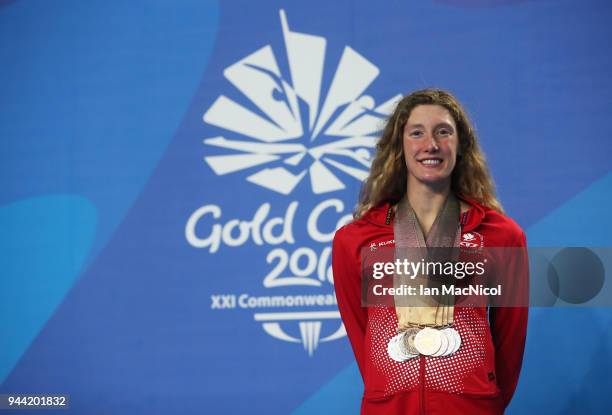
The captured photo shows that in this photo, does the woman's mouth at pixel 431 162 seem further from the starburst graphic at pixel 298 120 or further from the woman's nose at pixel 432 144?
the starburst graphic at pixel 298 120

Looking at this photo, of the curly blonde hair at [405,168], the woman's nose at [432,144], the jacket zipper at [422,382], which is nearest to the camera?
the jacket zipper at [422,382]

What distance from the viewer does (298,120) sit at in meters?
3.38

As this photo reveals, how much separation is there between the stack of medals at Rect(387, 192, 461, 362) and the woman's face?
0.37ft

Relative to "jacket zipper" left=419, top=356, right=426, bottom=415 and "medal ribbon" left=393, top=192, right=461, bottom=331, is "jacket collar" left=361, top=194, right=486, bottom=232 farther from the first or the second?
"jacket zipper" left=419, top=356, right=426, bottom=415

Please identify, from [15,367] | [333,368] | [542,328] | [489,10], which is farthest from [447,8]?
[15,367]

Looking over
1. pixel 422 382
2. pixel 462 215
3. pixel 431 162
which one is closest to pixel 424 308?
pixel 422 382

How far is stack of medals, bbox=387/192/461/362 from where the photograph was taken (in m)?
2.01

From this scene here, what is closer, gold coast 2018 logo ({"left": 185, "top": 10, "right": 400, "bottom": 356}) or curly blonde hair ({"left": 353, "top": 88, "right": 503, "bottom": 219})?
curly blonde hair ({"left": 353, "top": 88, "right": 503, "bottom": 219})

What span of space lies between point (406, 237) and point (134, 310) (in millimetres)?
1744

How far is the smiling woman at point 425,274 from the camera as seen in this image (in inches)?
78.9

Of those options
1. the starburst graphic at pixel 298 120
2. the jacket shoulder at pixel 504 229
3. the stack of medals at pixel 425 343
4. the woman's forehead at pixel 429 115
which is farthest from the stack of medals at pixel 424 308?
the starburst graphic at pixel 298 120

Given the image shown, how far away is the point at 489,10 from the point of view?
3.32 meters

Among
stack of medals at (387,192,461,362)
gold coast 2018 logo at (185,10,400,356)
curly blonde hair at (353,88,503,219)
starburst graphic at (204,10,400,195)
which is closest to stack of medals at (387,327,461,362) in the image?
stack of medals at (387,192,461,362)

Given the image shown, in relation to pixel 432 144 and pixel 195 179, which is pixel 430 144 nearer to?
pixel 432 144
